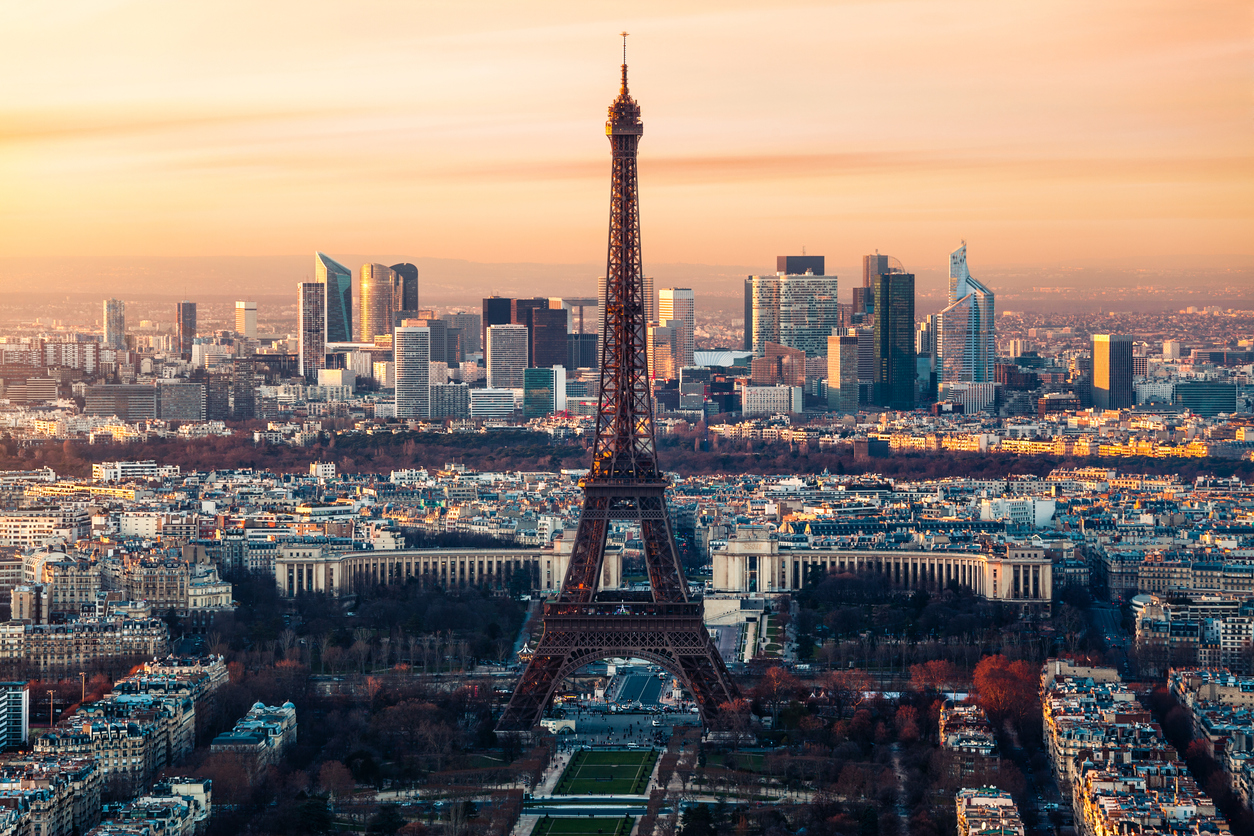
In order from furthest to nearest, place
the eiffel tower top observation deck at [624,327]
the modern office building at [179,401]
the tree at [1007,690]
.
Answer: the modern office building at [179,401] → the eiffel tower top observation deck at [624,327] → the tree at [1007,690]

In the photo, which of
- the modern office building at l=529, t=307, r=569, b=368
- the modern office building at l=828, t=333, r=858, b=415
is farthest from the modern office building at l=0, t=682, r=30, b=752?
the modern office building at l=529, t=307, r=569, b=368

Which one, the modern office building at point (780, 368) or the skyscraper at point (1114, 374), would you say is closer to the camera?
the skyscraper at point (1114, 374)

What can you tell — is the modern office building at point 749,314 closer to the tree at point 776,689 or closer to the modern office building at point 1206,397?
the modern office building at point 1206,397

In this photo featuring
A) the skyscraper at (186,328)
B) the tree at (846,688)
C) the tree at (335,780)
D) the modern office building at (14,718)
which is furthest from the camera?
the skyscraper at (186,328)

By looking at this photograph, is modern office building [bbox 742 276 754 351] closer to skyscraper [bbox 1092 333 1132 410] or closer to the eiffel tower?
skyscraper [bbox 1092 333 1132 410]

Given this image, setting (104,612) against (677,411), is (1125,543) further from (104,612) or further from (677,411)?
(677,411)

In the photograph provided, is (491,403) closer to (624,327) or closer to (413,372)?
(413,372)

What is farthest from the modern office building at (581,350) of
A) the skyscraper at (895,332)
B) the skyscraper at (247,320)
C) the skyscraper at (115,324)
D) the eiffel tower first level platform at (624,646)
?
the eiffel tower first level platform at (624,646)
